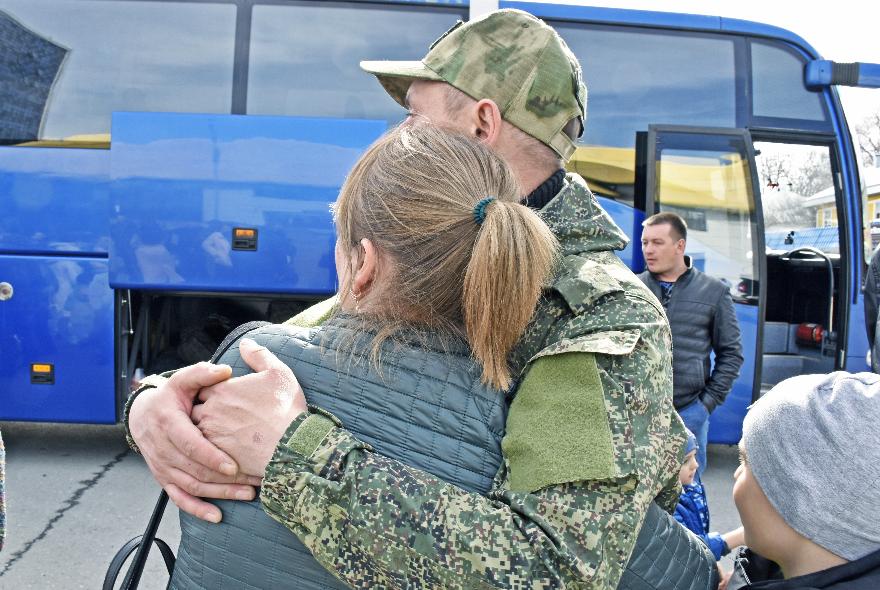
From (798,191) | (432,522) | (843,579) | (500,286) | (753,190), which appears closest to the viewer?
(432,522)

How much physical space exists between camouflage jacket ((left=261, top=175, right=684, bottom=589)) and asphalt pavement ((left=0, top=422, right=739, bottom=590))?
9.82 feet

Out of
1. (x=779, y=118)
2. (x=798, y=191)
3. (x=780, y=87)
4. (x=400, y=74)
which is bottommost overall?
(x=400, y=74)

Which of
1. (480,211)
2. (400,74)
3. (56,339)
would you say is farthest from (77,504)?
(480,211)

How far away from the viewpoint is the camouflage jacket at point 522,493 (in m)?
1.04

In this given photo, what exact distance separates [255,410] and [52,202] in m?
4.92

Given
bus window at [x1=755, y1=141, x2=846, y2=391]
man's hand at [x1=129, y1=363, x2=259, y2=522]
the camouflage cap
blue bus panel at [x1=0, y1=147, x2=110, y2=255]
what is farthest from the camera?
bus window at [x1=755, y1=141, x2=846, y2=391]

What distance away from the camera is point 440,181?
1.23 m

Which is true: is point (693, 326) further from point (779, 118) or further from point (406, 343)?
point (406, 343)

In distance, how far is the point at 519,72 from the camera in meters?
1.61

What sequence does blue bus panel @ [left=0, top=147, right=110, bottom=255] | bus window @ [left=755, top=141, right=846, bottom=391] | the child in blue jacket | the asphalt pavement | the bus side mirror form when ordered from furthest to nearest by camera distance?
bus window @ [left=755, top=141, right=846, bottom=391] → the bus side mirror → blue bus panel @ [left=0, top=147, right=110, bottom=255] → the asphalt pavement → the child in blue jacket

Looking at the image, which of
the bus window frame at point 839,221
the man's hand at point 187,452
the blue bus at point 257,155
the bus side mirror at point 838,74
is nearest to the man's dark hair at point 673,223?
the blue bus at point 257,155

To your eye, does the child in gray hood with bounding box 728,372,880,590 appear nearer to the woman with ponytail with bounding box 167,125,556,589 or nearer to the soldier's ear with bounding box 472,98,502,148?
the woman with ponytail with bounding box 167,125,556,589

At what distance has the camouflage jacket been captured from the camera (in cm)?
104

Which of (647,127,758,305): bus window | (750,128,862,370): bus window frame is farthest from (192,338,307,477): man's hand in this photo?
(750,128,862,370): bus window frame
